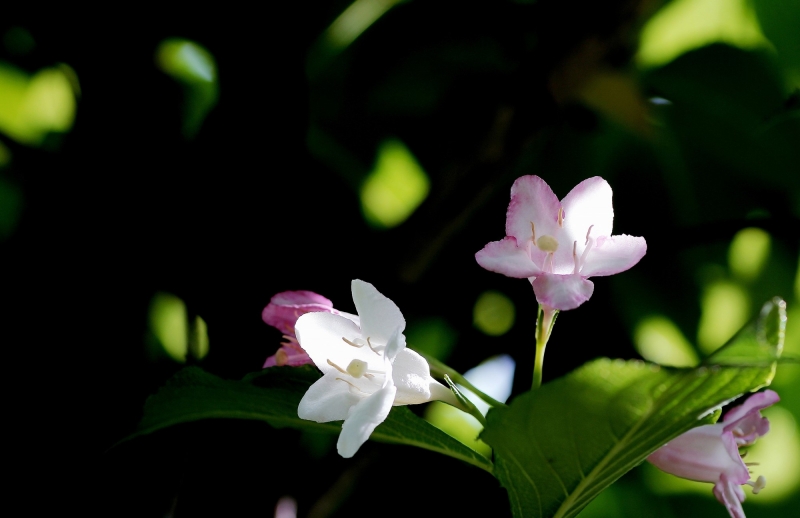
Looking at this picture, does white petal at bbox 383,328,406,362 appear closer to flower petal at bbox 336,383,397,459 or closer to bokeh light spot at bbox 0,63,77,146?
flower petal at bbox 336,383,397,459

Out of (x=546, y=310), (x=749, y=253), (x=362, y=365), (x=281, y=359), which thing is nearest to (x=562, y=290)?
(x=546, y=310)

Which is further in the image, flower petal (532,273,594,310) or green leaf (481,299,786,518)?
flower petal (532,273,594,310)

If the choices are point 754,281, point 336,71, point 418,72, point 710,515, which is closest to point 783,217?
point 754,281

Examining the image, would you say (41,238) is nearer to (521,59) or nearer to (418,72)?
(418,72)

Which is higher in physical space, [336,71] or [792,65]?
[792,65]

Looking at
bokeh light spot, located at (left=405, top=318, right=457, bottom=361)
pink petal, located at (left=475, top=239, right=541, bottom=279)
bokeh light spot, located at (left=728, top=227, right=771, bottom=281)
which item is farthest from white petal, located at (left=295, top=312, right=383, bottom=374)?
bokeh light spot, located at (left=728, top=227, right=771, bottom=281)

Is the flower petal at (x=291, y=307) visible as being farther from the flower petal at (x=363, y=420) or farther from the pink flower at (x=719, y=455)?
the pink flower at (x=719, y=455)

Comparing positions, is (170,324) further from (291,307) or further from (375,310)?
(375,310)
